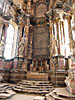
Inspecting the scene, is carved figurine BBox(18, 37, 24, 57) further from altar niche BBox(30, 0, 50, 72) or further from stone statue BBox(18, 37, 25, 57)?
altar niche BBox(30, 0, 50, 72)

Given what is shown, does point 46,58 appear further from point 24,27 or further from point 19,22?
point 19,22

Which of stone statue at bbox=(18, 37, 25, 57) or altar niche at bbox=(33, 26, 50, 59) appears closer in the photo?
stone statue at bbox=(18, 37, 25, 57)

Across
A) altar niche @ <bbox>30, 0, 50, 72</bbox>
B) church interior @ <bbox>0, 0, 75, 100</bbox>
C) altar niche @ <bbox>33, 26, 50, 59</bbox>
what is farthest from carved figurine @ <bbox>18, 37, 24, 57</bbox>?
altar niche @ <bbox>33, 26, 50, 59</bbox>

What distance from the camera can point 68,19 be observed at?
972 centimetres

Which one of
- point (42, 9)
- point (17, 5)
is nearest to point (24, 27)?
point (17, 5)

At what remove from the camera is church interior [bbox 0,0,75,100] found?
8066mm

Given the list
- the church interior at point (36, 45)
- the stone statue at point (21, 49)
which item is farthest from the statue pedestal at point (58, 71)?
the stone statue at point (21, 49)

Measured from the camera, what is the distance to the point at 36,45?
1123 cm

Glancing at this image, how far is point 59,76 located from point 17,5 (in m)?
10.6

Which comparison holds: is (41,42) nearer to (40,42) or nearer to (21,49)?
(40,42)

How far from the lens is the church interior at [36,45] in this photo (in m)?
8.07

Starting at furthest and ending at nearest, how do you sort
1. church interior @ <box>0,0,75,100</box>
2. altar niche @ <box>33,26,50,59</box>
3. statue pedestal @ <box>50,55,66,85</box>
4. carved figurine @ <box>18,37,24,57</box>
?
altar niche @ <box>33,26,50,59</box> < carved figurine @ <box>18,37,24,57</box> < church interior @ <box>0,0,75,100</box> < statue pedestal @ <box>50,55,66,85</box>

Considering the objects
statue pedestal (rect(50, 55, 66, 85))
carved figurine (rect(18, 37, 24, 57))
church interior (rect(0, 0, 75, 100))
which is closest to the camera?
statue pedestal (rect(50, 55, 66, 85))

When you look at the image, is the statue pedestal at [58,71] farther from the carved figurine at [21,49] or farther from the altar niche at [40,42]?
the carved figurine at [21,49]
